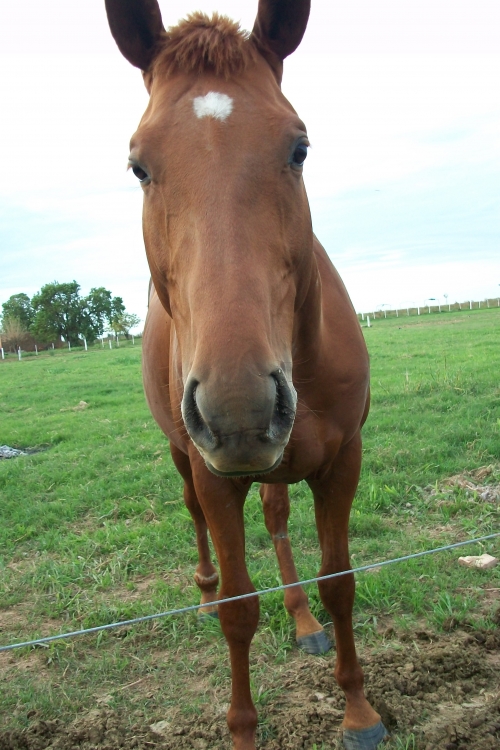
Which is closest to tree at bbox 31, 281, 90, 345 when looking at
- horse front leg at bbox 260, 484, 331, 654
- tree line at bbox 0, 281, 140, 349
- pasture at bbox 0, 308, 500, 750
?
tree line at bbox 0, 281, 140, 349

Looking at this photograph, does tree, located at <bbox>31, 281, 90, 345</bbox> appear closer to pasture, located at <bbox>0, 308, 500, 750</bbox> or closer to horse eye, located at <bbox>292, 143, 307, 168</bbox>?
pasture, located at <bbox>0, 308, 500, 750</bbox>

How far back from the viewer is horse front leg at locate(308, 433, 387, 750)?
9.20 ft

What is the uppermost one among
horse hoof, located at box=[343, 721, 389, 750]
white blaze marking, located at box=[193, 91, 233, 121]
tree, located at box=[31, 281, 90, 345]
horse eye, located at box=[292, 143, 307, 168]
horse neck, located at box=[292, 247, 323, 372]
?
tree, located at box=[31, 281, 90, 345]

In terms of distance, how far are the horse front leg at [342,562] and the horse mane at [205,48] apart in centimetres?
174

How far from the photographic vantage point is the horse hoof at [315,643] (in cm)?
336

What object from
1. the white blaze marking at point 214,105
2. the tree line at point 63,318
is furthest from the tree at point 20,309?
the white blaze marking at point 214,105

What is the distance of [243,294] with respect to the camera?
66.5 inches

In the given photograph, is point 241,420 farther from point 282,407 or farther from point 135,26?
point 135,26

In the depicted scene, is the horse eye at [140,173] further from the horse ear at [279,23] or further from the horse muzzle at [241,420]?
the horse muzzle at [241,420]

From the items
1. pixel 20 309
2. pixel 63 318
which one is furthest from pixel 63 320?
pixel 20 309

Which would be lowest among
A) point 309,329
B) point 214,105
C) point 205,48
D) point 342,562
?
point 342,562

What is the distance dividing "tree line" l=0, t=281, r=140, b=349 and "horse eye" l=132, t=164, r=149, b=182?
62.8 metres

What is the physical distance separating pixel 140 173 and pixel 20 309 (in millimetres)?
75659

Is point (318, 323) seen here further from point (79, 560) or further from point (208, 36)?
point (79, 560)
